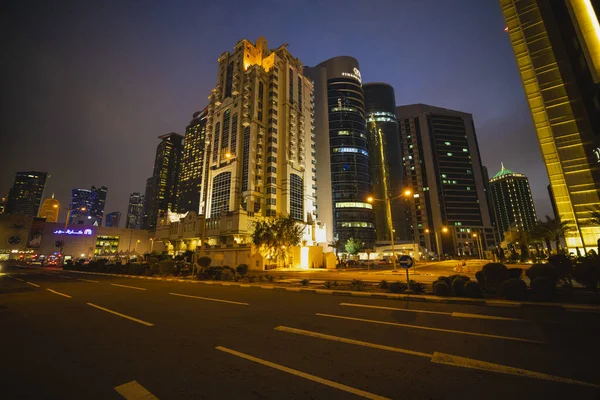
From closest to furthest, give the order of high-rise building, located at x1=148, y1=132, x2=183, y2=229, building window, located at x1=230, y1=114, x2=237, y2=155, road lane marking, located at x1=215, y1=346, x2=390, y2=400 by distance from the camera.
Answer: road lane marking, located at x1=215, y1=346, x2=390, y2=400, building window, located at x1=230, y1=114, x2=237, y2=155, high-rise building, located at x1=148, y1=132, x2=183, y2=229

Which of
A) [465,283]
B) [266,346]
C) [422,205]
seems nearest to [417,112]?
[422,205]

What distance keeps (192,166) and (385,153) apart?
5015 inches

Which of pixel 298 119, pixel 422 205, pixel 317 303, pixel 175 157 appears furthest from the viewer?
pixel 175 157

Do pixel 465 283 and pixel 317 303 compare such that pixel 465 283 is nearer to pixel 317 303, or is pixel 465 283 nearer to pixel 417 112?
pixel 317 303

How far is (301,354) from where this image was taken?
537cm

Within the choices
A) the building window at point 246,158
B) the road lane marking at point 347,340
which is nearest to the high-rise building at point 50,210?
the building window at point 246,158

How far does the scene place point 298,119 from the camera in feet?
277

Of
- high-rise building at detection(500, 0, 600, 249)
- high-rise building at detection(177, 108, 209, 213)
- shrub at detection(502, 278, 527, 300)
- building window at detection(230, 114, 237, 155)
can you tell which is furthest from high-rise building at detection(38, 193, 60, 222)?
high-rise building at detection(500, 0, 600, 249)

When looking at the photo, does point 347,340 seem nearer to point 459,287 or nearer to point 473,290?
point 459,287

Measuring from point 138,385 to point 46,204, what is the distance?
140629 mm

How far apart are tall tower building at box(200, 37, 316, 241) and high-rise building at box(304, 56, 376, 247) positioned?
20.0 meters

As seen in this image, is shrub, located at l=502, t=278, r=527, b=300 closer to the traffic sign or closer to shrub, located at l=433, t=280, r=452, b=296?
shrub, located at l=433, t=280, r=452, b=296

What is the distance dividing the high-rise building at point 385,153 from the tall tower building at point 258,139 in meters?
57.1

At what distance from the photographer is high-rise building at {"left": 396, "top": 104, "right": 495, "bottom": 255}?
115312mm
